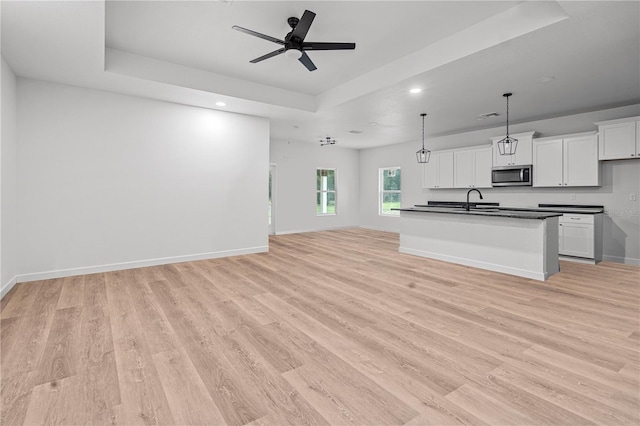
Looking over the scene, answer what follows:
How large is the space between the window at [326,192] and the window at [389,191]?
1545 millimetres

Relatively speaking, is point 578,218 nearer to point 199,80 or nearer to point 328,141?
point 328,141

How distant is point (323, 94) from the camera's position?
5562 millimetres

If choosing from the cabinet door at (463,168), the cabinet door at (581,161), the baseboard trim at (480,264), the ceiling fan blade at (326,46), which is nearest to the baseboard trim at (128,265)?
Answer: the baseboard trim at (480,264)

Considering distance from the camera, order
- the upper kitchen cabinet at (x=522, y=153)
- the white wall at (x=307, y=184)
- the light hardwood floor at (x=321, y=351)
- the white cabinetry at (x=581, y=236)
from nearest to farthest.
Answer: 1. the light hardwood floor at (x=321, y=351)
2. the white cabinetry at (x=581, y=236)
3. the upper kitchen cabinet at (x=522, y=153)
4. the white wall at (x=307, y=184)

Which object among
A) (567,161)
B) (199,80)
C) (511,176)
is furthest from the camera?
(511,176)

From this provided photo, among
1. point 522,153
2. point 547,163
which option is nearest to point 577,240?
point 547,163

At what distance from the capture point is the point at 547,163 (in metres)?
5.91

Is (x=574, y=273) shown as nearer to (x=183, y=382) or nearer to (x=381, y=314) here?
(x=381, y=314)

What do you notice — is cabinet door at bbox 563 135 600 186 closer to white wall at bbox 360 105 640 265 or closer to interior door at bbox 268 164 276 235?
white wall at bbox 360 105 640 265

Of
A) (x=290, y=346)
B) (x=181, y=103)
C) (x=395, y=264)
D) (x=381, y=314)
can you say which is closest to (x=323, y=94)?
(x=181, y=103)

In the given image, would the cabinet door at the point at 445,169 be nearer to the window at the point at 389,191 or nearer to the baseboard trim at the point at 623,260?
the window at the point at 389,191

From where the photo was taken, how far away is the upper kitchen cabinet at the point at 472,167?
6.87 meters

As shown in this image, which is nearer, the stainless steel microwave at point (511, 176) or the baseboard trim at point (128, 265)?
the baseboard trim at point (128, 265)

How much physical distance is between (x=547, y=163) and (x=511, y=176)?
0.65m
